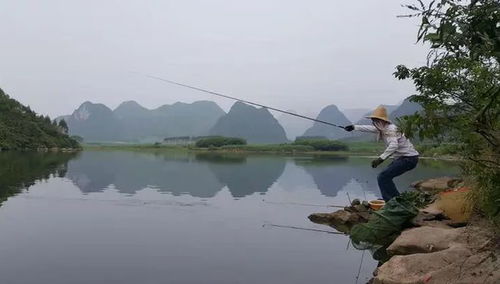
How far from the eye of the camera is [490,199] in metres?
4.32

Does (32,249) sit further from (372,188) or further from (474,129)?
(372,188)

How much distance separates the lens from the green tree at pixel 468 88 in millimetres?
2938

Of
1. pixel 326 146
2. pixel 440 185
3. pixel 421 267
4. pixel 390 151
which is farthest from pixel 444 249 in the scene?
pixel 326 146

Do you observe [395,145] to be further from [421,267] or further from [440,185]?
[440,185]

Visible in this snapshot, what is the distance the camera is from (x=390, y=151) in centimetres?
863

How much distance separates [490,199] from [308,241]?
167 inches

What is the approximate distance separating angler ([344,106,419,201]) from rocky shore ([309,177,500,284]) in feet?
2.53

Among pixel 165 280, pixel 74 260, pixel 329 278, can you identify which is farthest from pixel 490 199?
pixel 74 260

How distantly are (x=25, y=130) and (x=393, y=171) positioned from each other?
3950 inches

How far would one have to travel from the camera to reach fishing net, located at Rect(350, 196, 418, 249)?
8055 mm

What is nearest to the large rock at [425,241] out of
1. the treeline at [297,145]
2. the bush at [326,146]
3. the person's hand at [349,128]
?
the person's hand at [349,128]

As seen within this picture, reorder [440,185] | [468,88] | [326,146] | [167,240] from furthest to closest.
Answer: [326,146] < [440,185] < [167,240] < [468,88]

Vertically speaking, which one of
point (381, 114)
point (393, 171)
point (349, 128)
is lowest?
point (393, 171)

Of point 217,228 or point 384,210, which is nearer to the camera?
point 384,210
